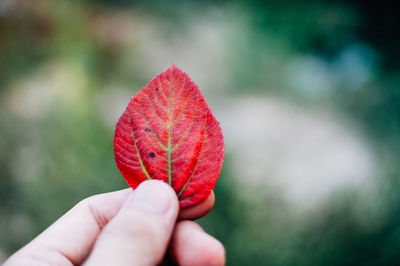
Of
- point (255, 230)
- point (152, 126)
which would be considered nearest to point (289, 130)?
point (255, 230)

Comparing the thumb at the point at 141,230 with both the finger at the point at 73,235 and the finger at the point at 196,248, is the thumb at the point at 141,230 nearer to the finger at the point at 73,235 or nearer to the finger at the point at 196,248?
the finger at the point at 196,248

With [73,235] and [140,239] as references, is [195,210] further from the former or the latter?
[73,235]

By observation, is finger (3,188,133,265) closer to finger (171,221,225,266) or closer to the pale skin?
the pale skin

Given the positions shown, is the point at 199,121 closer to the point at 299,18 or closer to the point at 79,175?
the point at 79,175

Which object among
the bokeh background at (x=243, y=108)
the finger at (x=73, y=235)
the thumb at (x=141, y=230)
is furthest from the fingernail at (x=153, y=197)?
the bokeh background at (x=243, y=108)

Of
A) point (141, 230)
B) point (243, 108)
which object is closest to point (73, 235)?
point (141, 230)
